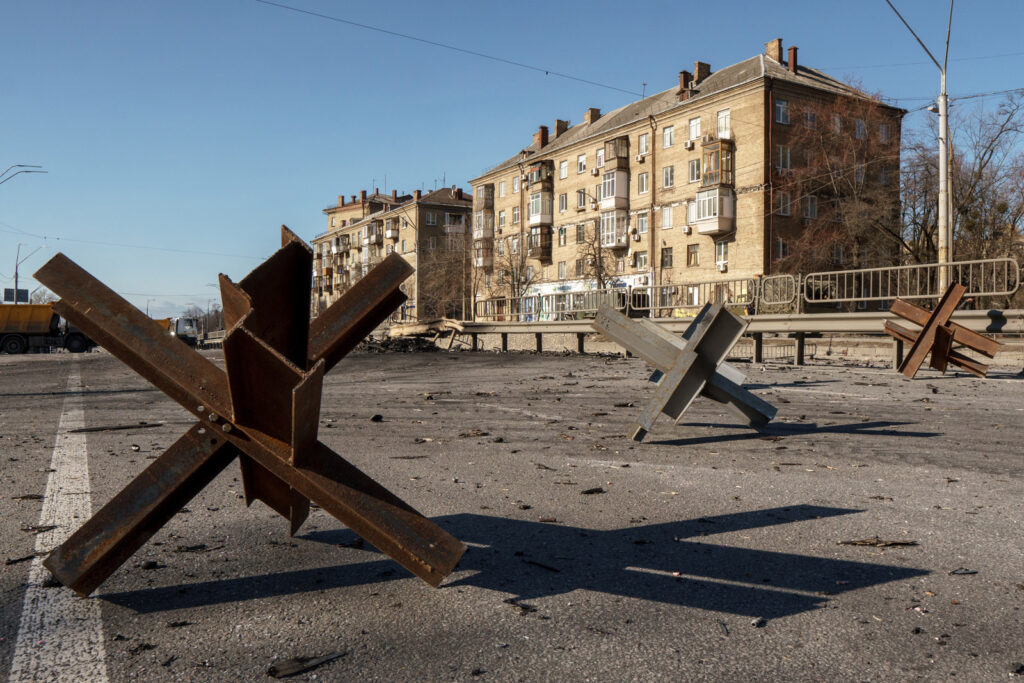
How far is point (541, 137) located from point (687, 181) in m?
22.8

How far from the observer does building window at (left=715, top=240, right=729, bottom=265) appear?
4725 cm

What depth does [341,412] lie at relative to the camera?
8289mm

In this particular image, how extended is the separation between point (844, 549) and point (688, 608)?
0.96 metres

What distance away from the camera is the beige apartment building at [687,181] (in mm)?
44406

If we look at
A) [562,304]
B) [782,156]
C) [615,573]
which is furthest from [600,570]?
[782,156]

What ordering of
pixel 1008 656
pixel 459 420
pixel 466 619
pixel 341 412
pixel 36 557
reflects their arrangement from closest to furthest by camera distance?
pixel 1008 656 < pixel 466 619 < pixel 36 557 < pixel 459 420 < pixel 341 412

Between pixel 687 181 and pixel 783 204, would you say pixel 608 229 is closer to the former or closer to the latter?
pixel 687 181

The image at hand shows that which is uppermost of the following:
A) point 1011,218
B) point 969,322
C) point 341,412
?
point 1011,218

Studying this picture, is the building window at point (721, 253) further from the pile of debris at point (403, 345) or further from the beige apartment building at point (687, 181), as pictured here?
the pile of debris at point (403, 345)

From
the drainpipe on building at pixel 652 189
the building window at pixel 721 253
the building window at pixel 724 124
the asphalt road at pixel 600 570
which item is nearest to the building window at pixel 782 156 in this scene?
the building window at pixel 724 124

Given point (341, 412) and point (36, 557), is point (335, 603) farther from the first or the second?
point (341, 412)

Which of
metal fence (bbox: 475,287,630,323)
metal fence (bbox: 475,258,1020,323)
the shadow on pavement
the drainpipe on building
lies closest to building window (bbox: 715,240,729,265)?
the drainpipe on building

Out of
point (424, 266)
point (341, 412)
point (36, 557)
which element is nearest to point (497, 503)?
point (36, 557)

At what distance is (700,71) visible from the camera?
53656 mm
